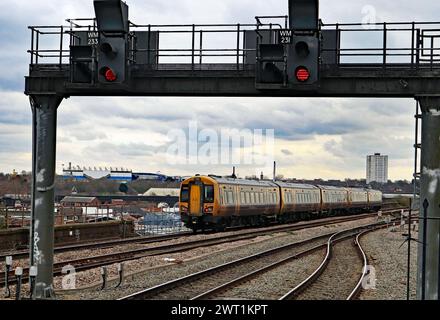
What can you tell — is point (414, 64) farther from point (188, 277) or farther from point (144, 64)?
point (188, 277)

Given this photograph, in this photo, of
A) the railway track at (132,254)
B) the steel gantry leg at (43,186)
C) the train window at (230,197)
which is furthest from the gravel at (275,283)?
the train window at (230,197)

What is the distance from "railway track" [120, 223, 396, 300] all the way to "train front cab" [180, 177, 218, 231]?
410 inches

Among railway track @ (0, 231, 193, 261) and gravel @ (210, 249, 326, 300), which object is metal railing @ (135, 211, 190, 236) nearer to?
railway track @ (0, 231, 193, 261)

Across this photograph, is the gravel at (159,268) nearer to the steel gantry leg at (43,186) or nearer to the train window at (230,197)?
the steel gantry leg at (43,186)

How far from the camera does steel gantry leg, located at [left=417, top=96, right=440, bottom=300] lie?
39.6ft

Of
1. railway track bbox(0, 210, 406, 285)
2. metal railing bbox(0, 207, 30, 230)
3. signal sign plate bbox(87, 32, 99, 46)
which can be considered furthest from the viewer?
metal railing bbox(0, 207, 30, 230)

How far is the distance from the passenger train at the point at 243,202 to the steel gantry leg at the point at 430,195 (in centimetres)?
2326

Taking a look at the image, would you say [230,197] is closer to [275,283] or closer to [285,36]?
[275,283]

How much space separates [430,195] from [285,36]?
410 cm

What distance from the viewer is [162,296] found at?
1443 centimetres

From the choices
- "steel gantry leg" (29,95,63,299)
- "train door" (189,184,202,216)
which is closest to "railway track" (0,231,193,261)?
"train door" (189,184,202,216)

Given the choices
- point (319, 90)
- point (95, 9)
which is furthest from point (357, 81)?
point (95, 9)
